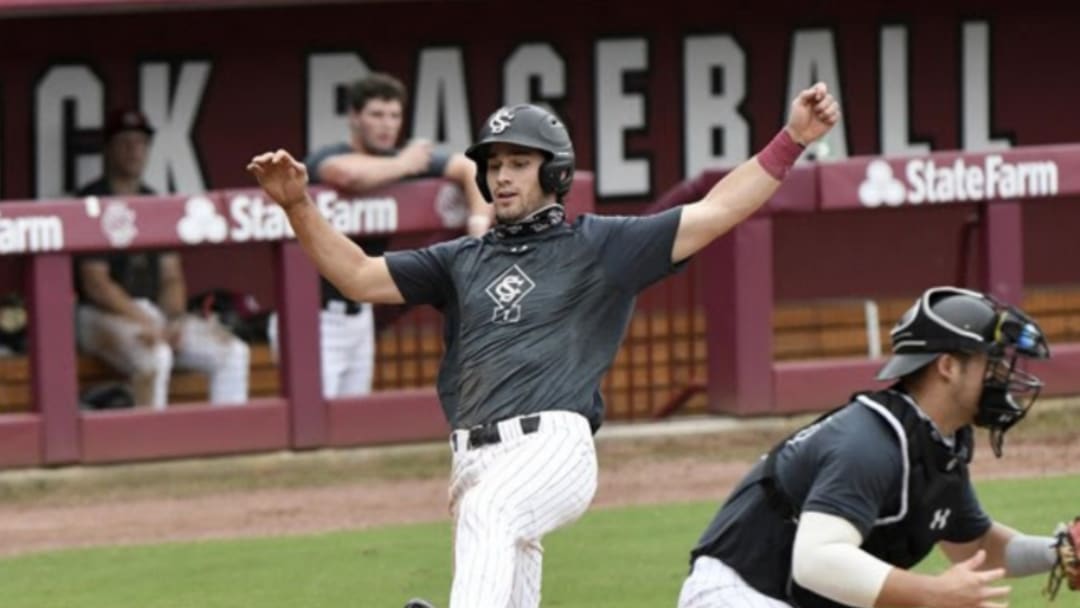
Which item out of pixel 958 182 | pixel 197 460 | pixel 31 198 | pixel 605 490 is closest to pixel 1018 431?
pixel 958 182

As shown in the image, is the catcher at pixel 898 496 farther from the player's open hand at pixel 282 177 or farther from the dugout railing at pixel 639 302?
the dugout railing at pixel 639 302

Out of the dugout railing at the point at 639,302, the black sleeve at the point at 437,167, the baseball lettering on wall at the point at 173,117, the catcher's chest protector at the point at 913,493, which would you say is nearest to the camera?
the catcher's chest protector at the point at 913,493

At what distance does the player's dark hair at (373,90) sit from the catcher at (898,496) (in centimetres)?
613

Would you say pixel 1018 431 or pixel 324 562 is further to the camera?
pixel 1018 431

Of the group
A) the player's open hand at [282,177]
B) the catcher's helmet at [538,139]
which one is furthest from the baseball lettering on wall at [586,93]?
the catcher's helmet at [538,139]

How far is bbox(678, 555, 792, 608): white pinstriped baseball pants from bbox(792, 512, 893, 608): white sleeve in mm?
364

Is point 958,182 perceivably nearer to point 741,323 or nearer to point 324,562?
point 741,323

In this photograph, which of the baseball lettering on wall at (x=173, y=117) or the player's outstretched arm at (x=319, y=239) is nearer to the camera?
the player's outstretched arm at (x=319, y=239)

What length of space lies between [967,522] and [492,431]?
4.19 feet

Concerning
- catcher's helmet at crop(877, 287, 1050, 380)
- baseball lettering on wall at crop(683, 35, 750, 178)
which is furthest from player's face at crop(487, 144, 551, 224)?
baseball lettering on wall at crop(683, 35, 750, 178)

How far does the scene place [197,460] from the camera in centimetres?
1192

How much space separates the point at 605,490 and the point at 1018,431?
2289mm

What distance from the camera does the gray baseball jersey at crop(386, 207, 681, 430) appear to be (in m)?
6.38

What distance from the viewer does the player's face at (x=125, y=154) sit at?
40.0 feet
